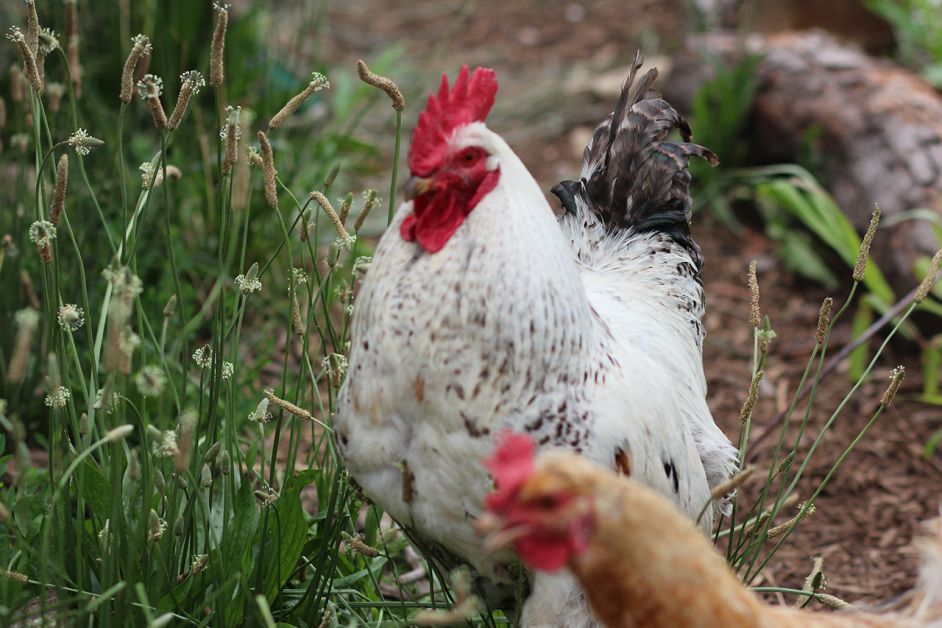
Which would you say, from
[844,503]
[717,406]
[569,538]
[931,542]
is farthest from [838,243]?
[569,538]

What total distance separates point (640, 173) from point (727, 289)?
8.37 ft

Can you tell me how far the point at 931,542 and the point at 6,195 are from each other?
311 cm

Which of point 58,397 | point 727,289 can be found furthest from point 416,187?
point 727,289

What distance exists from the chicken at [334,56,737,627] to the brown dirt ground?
3.48ft

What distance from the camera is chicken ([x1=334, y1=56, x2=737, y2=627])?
210 centimetres

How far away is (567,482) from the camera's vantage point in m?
1.67

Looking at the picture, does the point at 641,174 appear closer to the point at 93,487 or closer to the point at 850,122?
the point at 93,487

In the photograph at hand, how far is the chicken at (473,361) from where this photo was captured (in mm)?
2096

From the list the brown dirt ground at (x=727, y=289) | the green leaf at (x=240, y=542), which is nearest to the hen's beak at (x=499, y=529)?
the green leaf at (x=240, y=542)

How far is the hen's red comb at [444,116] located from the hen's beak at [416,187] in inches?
0.9

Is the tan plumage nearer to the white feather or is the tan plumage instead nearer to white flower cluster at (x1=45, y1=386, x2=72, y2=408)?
the white feather

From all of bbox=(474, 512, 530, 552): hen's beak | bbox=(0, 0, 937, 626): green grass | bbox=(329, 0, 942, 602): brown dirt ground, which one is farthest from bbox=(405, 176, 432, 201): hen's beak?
bbox=(329, 0, 942, 602): brown dirt ground

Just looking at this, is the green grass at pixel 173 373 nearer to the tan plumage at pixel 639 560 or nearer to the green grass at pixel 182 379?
the green grass at pixel 182 379

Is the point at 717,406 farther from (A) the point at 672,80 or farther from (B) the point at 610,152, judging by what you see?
(A) the point at 672,80
